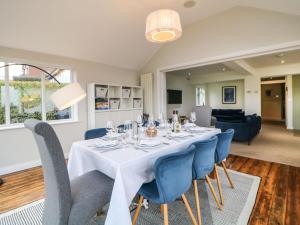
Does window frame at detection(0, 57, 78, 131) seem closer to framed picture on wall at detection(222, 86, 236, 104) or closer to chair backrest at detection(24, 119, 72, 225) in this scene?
chair backrest at detection(24, 119, 72, 225)

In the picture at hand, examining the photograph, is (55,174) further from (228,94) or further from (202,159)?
(228,94)

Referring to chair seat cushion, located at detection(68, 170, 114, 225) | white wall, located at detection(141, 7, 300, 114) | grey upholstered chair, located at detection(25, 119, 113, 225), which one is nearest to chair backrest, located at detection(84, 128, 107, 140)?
chair seat cushion, located at detection(68, 170, 114, 225)

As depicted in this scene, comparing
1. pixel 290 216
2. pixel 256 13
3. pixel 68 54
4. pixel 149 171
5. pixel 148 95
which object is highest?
pixel 256 13

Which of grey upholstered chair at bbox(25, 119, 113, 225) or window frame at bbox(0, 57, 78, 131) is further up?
window frame at bbox(0, 57, 78, 131)

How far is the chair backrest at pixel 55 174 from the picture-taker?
3.66ft

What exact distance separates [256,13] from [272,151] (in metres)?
3.02

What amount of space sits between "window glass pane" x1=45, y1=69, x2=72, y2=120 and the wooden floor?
1.13m

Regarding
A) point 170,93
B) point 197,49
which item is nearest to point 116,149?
point 197,49

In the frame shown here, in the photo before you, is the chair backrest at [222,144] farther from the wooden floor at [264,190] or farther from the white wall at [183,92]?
the white wall at [183,92]

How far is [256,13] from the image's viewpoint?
3.17 meters

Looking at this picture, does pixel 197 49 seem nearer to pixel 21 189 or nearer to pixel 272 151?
pixel 272 151

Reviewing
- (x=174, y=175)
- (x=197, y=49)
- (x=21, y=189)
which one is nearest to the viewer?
(x=174, y=175)

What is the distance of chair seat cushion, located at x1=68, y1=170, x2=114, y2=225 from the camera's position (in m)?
1.23

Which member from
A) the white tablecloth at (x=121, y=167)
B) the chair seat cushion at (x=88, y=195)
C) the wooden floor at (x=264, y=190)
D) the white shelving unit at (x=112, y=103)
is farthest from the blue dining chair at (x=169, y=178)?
the white shelving unit at (x=112, y=103)
